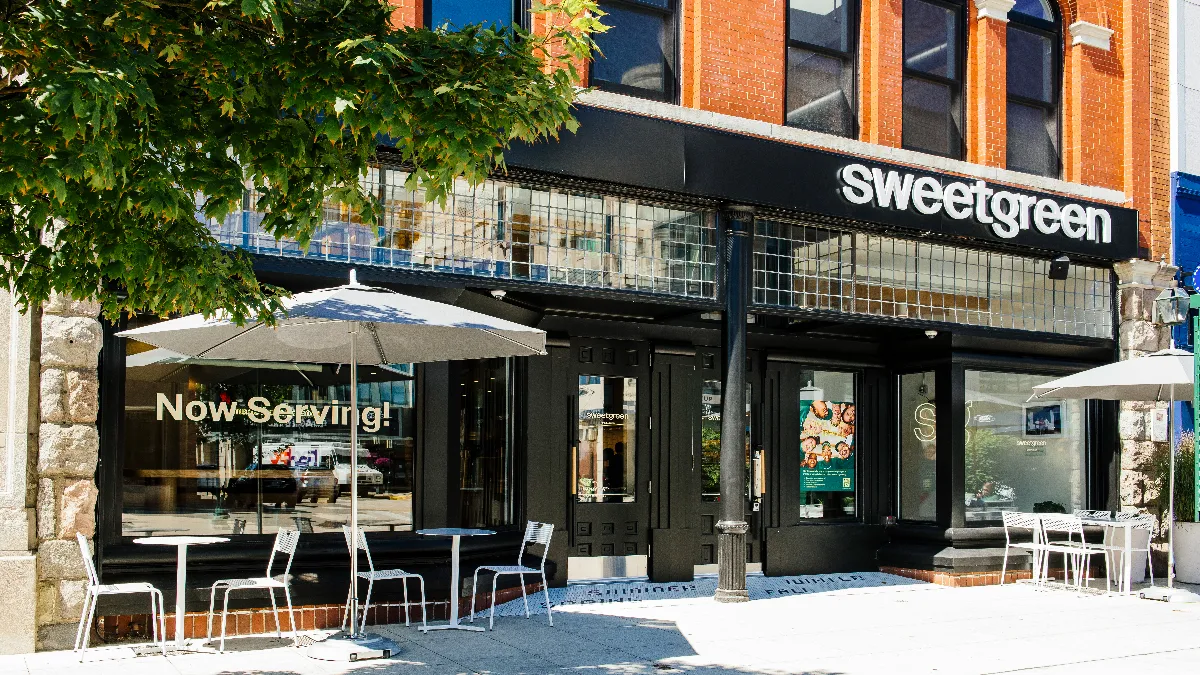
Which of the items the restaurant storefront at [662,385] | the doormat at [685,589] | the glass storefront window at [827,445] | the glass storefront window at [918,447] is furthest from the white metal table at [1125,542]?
the glass storefront window at [827,445]

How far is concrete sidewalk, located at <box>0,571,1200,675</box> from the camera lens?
7.93 metres

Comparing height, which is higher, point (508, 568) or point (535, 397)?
point (535, 397)

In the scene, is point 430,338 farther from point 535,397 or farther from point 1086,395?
point 1086,395

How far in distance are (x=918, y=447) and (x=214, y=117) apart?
10068 mm

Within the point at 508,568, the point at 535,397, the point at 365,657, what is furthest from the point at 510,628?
the point at 535,397

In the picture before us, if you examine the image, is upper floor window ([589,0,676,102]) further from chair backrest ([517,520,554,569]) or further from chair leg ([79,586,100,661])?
chair leg ([79,586,100,661])

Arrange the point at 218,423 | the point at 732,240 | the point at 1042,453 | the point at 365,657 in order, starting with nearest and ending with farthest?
the point at 365,657
the point at 218,423
the point at 732,240
the point at 1042,453

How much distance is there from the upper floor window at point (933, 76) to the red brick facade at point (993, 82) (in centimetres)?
15

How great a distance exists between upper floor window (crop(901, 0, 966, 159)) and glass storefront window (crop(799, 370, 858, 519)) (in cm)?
298

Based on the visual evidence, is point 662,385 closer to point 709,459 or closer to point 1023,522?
point 709,459

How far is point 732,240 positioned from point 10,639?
713 cm

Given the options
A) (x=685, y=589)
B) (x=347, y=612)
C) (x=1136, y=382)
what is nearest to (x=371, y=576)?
(x=347, y=612)

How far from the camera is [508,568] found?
31.3 feet

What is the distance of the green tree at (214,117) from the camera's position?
507 centimetres
